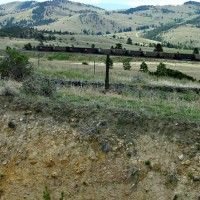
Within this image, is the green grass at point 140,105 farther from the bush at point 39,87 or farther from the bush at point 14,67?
the bush at point 14,67

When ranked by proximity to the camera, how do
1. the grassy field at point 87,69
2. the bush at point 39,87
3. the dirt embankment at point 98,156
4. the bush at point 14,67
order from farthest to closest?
the grassy field at point 87,69 → the bush at point 14,67 → the bush at point 39,87 → the dirt embankment at point 98,156

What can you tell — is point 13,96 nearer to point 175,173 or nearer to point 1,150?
point 1,150

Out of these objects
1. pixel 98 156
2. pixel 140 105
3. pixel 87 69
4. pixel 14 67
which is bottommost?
pixel 87 69

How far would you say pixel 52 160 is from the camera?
40.5 ft

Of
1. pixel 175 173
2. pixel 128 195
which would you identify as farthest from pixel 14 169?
pixel 175 173

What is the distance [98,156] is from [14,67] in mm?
13205

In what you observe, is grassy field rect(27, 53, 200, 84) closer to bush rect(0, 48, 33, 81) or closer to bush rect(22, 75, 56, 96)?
bush rect(0, 48, 33, 81)

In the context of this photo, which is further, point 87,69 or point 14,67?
point 87,69

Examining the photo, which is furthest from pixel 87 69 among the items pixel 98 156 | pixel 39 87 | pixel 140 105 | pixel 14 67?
pixel 98 156

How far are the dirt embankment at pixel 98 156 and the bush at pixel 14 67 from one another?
10.1 m

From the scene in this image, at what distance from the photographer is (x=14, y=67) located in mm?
23688

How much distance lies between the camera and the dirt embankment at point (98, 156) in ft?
36.6

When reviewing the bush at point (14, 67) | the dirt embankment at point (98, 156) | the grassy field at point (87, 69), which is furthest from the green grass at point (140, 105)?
the grassy field at point (87, 69)

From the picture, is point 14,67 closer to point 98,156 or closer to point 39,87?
point 39,87
